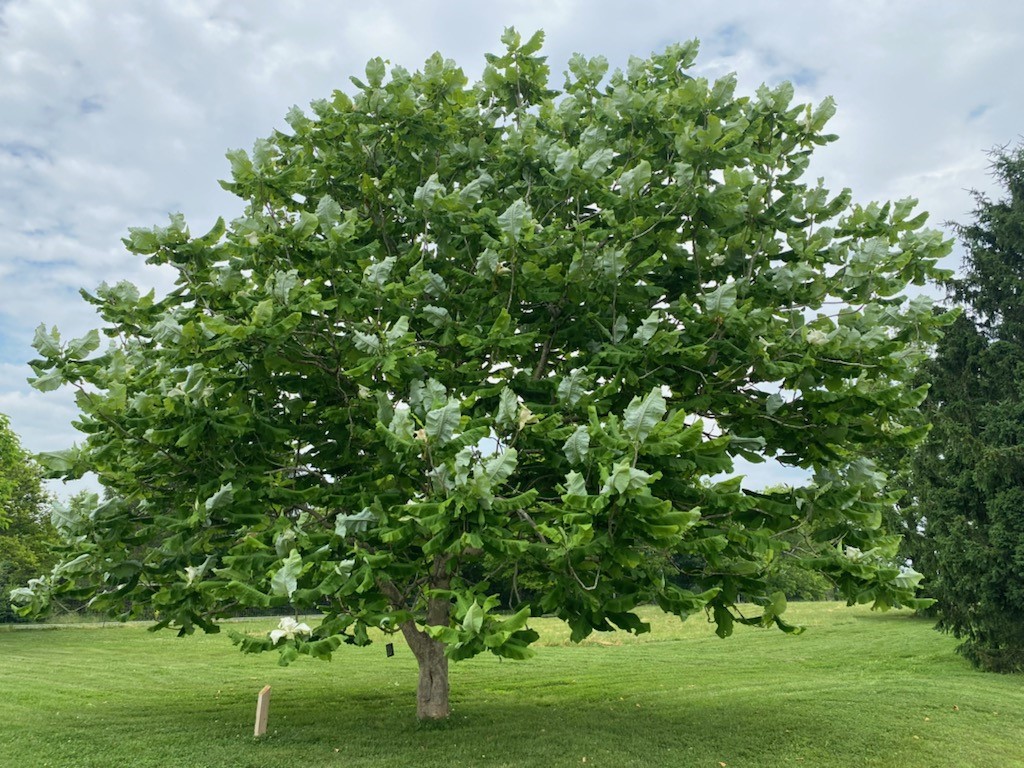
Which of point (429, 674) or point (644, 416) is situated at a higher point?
point (644, 416)

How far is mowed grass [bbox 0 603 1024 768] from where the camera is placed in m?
9.40

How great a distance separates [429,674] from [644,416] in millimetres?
6758

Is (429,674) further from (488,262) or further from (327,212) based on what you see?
(327,212)

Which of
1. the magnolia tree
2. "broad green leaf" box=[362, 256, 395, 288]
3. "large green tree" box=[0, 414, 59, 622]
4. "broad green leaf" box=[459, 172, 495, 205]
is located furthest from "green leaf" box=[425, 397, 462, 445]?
"large green tree" box=[0, 414, 59, 622]

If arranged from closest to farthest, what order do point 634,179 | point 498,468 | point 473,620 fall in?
point 473,620 < point 498,468 < point 634,179

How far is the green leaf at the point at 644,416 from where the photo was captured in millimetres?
5293

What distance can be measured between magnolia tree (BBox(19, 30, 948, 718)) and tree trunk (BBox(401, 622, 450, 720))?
0.88 m

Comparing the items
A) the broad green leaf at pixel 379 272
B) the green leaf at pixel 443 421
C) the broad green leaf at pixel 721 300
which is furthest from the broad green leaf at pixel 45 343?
the broad green leaf at pixel 721 300

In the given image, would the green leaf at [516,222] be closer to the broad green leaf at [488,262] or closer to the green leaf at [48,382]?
the broad green leaf at [488,262]

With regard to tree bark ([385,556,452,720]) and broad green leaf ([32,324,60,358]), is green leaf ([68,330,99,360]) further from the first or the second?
tree bark ([385,556,452,720])

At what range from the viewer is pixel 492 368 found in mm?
9062

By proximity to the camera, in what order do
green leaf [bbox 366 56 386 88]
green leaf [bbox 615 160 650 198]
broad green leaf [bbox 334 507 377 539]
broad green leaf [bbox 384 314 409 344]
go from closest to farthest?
broad green leaf [bbox 334 507 377 539] < broad green leaf [bbox 384 314 409 344] < green leaf [bbox 615 160 650 198] < green leaf [bbox 366 56 386 88]

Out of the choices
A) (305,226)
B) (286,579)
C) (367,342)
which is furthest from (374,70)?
(286,579)

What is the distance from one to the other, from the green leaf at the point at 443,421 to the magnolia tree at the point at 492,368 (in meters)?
0.03
